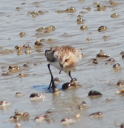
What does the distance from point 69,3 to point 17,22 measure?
108 inches

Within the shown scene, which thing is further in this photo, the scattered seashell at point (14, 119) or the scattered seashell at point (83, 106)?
the scattered seashell at point (83, 106)

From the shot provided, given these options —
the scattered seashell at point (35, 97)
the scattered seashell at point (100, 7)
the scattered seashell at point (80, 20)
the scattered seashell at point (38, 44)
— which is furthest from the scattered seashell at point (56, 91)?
the scattered seashell at point (100, 7)

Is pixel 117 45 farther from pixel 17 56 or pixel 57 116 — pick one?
pixel 57 116

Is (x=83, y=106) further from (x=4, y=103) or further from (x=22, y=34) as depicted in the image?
(x=22, y=34)

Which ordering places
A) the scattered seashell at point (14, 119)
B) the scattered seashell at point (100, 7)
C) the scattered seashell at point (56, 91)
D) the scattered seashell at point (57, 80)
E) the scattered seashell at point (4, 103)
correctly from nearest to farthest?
the scattered seashell at point (14, 119) → the scattered seashell at point (4, 103) → the scattered seashell at point (56, 91) → the scattered seashell at point (57, 80) → the scattered seashell at point (100, 7)

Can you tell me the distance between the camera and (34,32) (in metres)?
15.9

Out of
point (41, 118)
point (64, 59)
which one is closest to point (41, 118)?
point (41, 118)

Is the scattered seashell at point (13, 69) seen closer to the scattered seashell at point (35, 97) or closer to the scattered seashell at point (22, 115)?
the scattered seashell at point (35, 97)

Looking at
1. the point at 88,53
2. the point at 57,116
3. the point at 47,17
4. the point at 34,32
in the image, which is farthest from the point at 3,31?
the point at 57,116

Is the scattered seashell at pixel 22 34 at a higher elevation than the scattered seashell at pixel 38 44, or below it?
higher

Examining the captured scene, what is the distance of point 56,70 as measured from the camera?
40.6ft

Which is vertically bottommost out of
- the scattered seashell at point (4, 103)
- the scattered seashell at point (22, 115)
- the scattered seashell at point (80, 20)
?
the scattered seashell at point (22, 115)

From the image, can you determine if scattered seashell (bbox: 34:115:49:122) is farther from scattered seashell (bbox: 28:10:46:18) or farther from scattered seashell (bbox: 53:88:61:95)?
scattered seashell (bbox: 28:10:46:18)

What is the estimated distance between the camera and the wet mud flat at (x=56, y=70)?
934 cm
